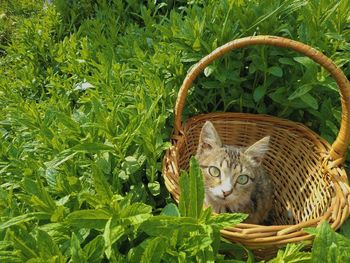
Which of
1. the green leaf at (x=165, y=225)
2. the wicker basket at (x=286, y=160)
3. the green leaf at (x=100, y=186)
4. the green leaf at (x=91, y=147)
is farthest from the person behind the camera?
the green leaf at (x=91, y=147)

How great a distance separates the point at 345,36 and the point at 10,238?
2.15 meters

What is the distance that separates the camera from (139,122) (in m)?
2.00

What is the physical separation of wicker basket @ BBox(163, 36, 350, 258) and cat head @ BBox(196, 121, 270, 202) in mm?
162

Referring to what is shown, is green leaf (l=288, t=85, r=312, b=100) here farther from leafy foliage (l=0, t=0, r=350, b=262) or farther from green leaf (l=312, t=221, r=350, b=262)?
green leaf (l=312, t=221, r=350, b=262)

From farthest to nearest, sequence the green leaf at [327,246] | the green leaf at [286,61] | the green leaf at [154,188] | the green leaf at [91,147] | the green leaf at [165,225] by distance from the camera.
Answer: the green leaf at [286,61]
the green leaf at [154,188]
the green leaf at [91,147]
the green leaf at [165,225]
the green leaf at [327,246]

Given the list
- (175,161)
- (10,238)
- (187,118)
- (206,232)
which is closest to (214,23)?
(187,118)

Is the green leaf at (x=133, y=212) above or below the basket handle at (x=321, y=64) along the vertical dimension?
below

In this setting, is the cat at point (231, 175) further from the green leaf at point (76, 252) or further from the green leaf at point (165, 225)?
the green leaf at point (76, 252)

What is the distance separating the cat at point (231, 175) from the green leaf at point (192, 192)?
2.24 feet

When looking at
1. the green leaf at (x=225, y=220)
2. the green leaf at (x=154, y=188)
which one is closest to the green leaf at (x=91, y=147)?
the green leaf at (x=154, y=188)

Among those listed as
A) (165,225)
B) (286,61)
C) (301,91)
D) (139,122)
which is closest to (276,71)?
(286,61)

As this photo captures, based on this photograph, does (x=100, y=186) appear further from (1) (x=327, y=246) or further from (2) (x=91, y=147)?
(1) (x=327, y=246)

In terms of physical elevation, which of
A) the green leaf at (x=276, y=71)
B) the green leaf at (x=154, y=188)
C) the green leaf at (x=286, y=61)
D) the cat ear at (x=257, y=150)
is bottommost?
the green leaf at (x=154, y=188)

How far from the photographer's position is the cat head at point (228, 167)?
2.13 m
